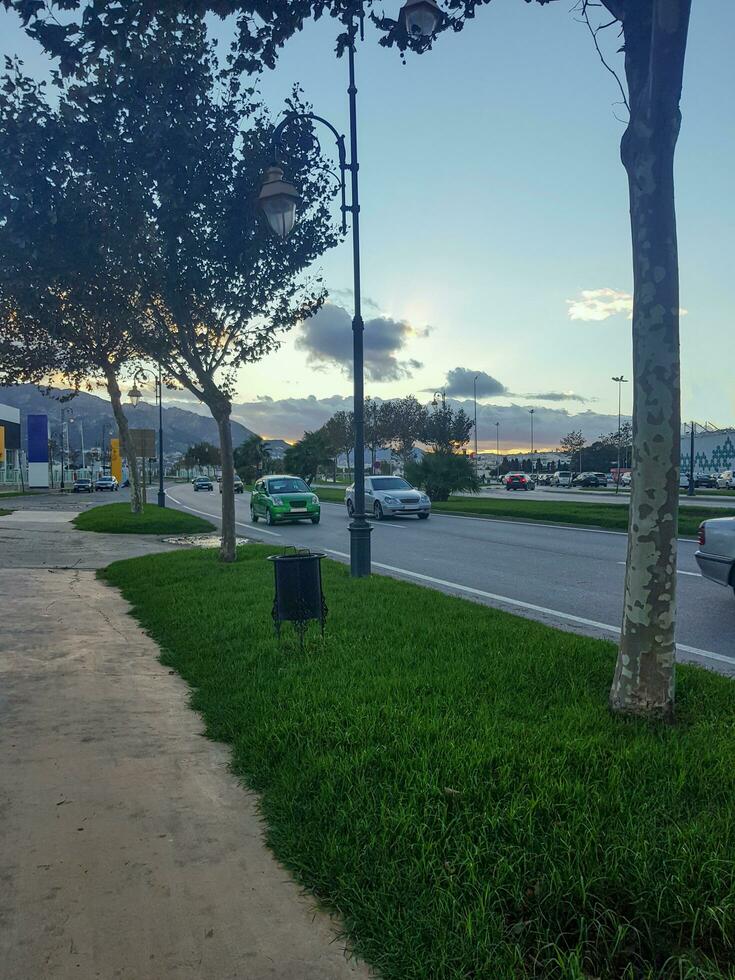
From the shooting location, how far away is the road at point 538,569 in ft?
27.2

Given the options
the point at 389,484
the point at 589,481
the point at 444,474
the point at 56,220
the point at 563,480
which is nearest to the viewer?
the point at 56,220

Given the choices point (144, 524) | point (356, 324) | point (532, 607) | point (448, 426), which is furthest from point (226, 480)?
point (448, 426)

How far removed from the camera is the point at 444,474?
38.0 meters

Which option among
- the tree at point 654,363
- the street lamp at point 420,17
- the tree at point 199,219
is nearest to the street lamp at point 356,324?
the tree at point 199,219

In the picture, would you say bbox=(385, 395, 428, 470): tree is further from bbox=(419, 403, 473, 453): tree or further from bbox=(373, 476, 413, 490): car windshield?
bbox=(373, 476, 413, 490): car windshield

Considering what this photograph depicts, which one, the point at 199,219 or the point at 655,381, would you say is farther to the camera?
the point at 199,219

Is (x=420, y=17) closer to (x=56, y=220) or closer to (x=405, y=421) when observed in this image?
(x=56, y=220)

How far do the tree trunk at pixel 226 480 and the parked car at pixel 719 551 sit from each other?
25.3ft

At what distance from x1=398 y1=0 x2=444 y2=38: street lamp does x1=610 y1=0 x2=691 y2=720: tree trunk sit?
226cm

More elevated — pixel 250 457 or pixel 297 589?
pixel 250 457

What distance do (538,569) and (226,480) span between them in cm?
587

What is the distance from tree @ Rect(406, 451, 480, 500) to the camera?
1495 inches

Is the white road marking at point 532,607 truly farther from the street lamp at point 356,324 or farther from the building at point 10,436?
the building at point 10,436

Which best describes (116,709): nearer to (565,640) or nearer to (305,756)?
(305,756)
